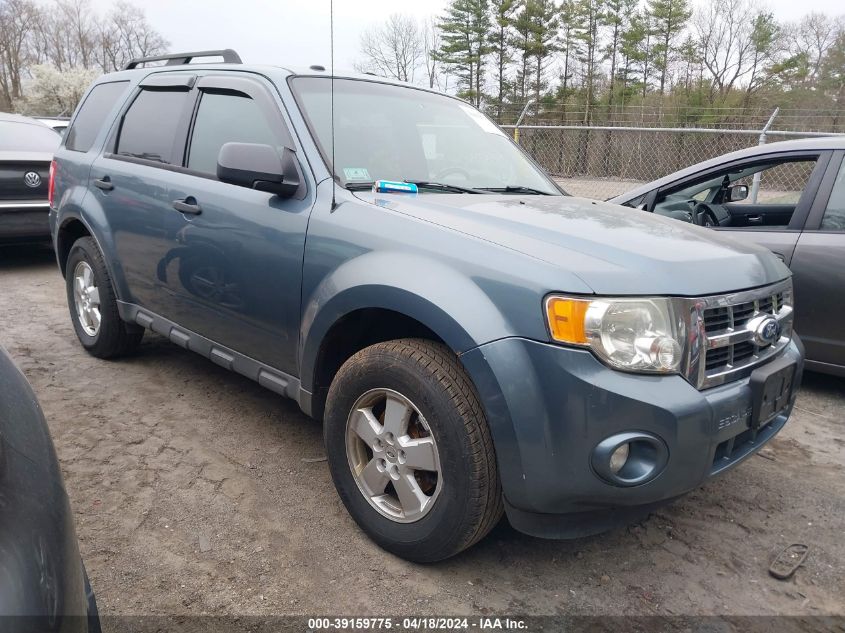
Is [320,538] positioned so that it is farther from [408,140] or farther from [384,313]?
[408,140]

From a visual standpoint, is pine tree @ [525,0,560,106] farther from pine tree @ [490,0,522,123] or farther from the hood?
the hood

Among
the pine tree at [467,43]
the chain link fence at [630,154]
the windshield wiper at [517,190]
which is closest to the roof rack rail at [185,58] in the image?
the windshield wiper at [517,190]

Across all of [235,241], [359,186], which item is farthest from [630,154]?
[235,241]

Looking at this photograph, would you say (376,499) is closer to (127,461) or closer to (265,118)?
(127,461)

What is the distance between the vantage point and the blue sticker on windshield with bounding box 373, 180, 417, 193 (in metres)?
2.67

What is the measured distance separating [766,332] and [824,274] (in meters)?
1.87

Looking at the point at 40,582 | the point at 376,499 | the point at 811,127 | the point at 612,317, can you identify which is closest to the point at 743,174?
the point at 612,317

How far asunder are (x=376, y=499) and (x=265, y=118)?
70.9 inches

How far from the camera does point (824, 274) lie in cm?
372

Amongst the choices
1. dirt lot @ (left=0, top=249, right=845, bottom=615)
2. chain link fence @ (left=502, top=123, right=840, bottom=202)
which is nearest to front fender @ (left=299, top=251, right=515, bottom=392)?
dirt lot @ (left=0, top=249, right=845, bottom=615)

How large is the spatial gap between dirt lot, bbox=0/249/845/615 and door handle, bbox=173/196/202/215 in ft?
3.71

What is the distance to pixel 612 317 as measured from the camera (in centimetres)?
192

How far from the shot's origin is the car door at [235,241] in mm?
2711

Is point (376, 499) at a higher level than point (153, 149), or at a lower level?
lower
